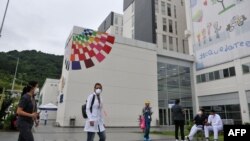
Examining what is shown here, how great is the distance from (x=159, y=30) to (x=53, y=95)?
22843mm

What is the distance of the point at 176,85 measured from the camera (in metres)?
28.9

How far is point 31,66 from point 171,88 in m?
28.6

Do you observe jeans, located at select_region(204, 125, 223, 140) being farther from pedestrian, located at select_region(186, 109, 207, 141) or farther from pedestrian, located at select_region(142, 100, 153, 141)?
pedestrian, located at select_region(142, 100, 153, 141)

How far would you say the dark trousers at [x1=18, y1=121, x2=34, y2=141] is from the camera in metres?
3.89

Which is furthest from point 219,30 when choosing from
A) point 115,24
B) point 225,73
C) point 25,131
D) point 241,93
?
point 115,24

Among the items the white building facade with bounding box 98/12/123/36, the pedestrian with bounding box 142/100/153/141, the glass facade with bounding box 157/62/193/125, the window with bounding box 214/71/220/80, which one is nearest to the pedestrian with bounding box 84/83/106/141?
the pedestrian with bounding box 142/100/153/141

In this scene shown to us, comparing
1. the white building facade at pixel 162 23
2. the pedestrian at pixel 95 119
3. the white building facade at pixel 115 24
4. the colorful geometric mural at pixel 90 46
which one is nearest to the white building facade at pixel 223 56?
the white building facade at pixel 162 23

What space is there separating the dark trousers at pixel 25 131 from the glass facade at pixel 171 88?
74.9 ft

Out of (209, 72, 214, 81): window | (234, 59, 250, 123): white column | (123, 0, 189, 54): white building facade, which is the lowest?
(234, 59, 250, 123): white column

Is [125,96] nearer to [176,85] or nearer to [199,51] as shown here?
[176,85]

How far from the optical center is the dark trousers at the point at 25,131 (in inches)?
153

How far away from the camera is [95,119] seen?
4.86m

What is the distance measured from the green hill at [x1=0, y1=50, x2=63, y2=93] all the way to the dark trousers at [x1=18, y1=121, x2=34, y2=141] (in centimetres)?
3706

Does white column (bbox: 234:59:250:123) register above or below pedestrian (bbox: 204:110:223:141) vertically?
above
